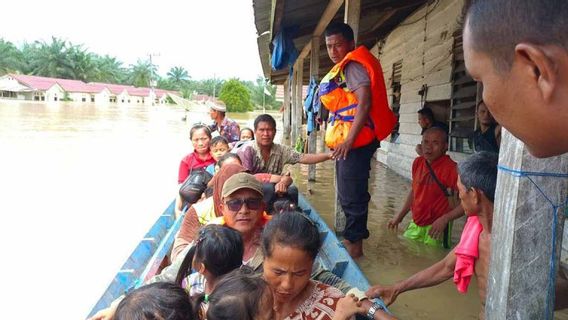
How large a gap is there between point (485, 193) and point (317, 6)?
12.8ft

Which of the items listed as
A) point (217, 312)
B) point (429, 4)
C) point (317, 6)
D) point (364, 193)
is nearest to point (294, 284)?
point (217, 312)

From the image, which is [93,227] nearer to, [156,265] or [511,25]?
[156,265]

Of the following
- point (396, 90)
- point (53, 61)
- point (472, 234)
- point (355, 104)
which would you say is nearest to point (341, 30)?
point (355, 104)

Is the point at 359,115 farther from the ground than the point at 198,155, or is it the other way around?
the point at 359,115

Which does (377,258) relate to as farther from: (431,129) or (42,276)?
(42,276)

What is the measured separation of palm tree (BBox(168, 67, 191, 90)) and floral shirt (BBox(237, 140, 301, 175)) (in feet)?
280

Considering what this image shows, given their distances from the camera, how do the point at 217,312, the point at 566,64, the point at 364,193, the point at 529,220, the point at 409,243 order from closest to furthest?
the point at 566,64 < the point at 529,220 < the point at 217,312 < the point at 364,193 < the point at 409,243

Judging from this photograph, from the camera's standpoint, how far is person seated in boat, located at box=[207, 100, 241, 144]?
7.31 meters

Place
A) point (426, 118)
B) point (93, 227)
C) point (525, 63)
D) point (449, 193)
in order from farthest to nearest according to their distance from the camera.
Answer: point (93, 227) → point (426, 118) → point (449, 193) → point (525, 63)

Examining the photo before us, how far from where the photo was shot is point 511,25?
71 cm

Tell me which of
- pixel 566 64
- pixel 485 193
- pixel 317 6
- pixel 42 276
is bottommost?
pixel 42 276

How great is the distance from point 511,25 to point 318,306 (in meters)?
1.37

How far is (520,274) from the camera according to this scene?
1351mm

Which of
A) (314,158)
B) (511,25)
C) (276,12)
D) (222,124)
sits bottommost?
(314,158)
